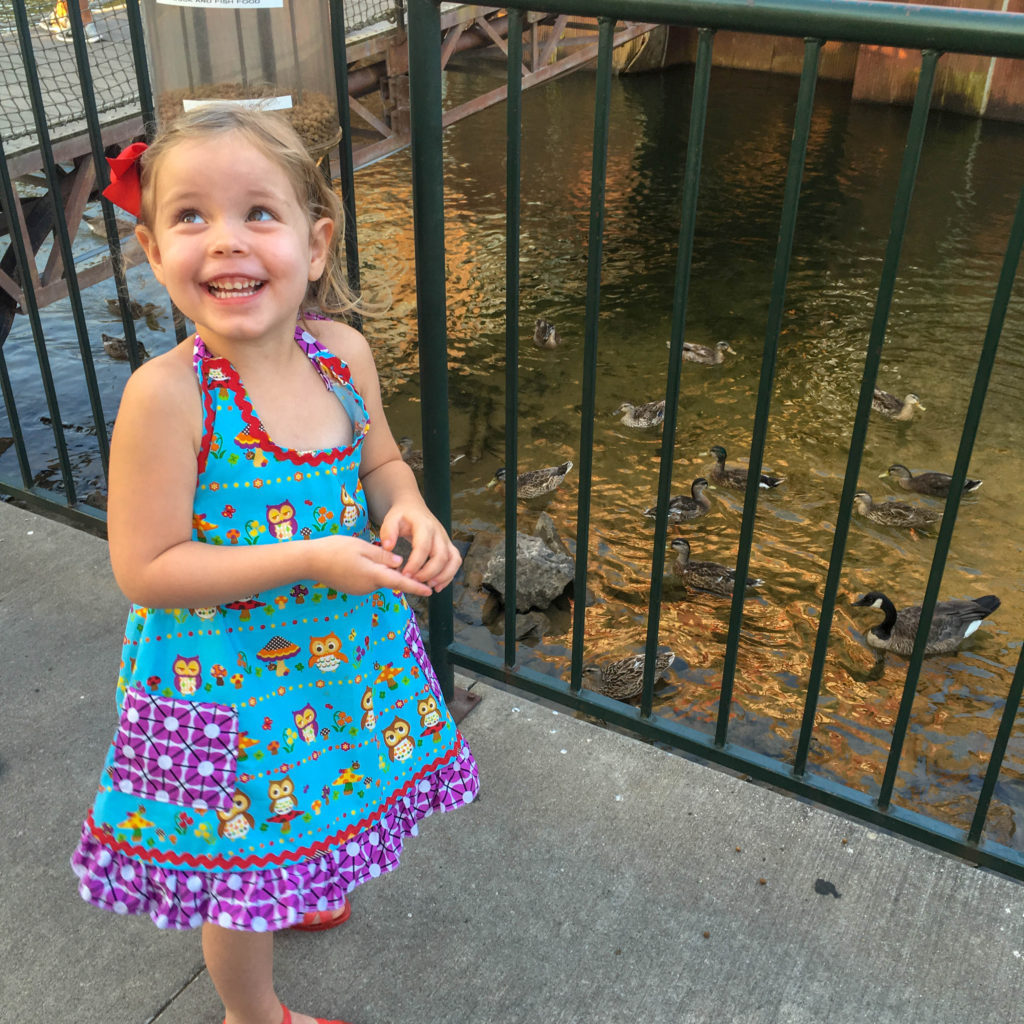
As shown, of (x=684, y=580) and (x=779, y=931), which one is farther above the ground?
(x=779, y=931)

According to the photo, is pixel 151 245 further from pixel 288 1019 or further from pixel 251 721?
pixel 288 1019

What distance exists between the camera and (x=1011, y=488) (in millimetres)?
8156

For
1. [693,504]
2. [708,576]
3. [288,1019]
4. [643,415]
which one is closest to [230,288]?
[288,1019]

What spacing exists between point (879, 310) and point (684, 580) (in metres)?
5.10

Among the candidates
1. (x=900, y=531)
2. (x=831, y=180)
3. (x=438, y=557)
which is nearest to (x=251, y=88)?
(x=438, y=557)

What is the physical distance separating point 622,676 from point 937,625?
186cm

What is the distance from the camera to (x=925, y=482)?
8.16 metres

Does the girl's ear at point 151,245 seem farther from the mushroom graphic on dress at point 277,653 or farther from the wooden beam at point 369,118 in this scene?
the wooden beam at point 369,118

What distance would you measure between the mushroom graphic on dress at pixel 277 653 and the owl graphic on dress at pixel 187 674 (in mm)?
102

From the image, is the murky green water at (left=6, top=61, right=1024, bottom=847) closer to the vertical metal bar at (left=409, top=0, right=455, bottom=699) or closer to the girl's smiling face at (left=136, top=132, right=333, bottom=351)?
the vertical metal bar at (left=409, top=0, right=455, bottom=699)

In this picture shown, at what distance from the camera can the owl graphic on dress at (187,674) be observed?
1.79 meters

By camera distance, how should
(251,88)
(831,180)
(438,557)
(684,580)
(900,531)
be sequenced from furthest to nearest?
(831,180) → (900,531) → (684,580) → (251,88) → (438,557)

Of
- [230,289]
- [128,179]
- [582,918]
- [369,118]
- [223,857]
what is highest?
[128,179]

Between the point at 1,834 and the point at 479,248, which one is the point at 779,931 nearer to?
the point at 1,834
